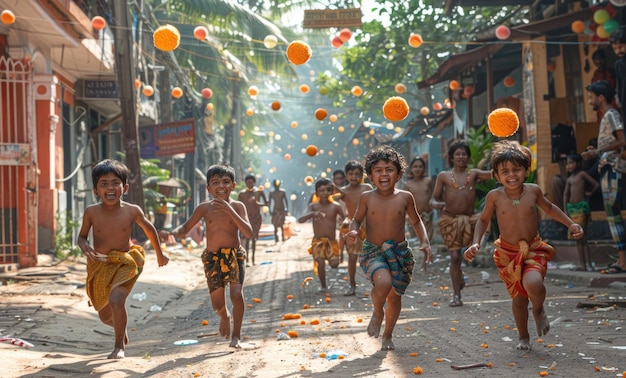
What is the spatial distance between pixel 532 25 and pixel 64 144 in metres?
10.7

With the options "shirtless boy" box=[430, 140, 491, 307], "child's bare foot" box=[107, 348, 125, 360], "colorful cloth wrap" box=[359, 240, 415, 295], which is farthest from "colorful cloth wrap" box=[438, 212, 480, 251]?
"child's bare foot" box=[107, 348, 125, 360]

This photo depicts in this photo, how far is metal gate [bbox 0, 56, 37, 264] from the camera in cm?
1332

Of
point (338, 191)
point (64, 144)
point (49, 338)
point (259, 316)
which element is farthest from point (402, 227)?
point (64, 144)

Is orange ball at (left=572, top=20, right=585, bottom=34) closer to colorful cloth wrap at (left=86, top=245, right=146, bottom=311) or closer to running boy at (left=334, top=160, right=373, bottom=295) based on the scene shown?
running boy at (left=334, top=160, right=373, bottom=295)

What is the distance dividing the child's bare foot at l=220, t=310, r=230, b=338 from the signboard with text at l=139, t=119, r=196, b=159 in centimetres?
1666

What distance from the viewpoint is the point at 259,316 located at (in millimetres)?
9508

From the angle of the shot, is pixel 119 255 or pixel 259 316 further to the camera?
pixel 259 316

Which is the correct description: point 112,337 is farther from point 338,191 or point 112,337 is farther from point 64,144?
point 64,144

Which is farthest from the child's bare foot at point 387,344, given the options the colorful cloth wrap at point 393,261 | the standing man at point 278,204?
the standing man at point 278,204

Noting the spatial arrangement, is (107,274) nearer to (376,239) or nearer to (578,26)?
(376,239)

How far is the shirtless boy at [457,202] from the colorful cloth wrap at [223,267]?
301cm

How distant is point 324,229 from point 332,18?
21.8ft

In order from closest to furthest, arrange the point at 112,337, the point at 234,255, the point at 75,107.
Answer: the point at 234,255
the point at 112,337
the point at 75,107

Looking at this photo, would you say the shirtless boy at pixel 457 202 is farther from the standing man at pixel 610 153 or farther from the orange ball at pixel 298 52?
the orange ball at pixel 298 52
